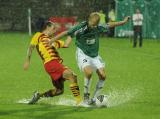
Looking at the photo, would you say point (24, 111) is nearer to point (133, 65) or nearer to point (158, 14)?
point (133, 65)

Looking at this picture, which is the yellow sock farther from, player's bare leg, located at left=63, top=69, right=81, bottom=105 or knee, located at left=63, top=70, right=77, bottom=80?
knee, located at left=63, top=70, right=77, bottom=80

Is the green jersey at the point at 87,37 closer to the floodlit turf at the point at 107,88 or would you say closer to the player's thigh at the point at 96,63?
the player's thigh at the point at 96,63

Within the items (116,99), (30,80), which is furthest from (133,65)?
(116,99)

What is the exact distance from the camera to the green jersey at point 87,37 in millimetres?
13863

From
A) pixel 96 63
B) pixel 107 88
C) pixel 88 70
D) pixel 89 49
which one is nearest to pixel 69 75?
pixel 88 70

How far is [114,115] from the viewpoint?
12273 mm

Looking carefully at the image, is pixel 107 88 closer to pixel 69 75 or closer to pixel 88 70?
pixel 88 70

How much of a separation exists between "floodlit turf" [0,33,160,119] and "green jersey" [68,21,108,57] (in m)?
1.24

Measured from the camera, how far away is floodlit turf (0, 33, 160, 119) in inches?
492

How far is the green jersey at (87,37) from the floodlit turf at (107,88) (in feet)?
4.06

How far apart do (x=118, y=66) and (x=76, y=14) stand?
2698cm

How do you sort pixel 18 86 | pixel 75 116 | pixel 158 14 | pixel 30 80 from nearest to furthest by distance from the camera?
pixel 75 116
pixel 18 86
pixel 30 80
pixel 158 14

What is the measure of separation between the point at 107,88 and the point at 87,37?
3421mm

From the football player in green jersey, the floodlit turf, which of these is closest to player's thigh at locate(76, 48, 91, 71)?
the football player in green jersey
